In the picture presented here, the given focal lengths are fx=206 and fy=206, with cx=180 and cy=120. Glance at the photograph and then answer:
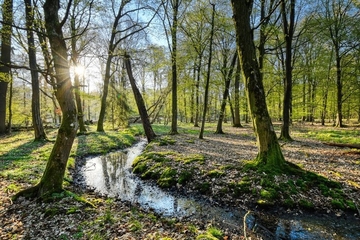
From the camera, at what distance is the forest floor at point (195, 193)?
4246 millimetres

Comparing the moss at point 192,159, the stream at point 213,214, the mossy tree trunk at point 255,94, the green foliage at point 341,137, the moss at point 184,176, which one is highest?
the mossy tree trunk at point 255,94

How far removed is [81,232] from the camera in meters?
4.17

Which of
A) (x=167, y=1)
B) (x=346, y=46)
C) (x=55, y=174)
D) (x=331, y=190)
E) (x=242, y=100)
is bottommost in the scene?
(x=331, y=190)

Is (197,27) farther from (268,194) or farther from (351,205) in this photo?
(351,205)

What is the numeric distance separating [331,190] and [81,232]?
6.44 metres

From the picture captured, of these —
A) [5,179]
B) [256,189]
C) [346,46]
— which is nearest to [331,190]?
[256,189]

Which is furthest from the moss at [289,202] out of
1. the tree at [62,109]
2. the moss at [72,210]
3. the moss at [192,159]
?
the tree at [62,109]

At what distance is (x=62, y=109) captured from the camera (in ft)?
18.5

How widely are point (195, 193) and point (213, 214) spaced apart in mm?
1332

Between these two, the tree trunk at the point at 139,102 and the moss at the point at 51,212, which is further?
the tree trunk at the point at 139,102

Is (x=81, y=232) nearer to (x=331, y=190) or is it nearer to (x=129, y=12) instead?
(x=331, y=190)

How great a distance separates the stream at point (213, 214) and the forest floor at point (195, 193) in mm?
279

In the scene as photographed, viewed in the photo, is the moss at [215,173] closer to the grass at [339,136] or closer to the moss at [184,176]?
the moss at [184,176]

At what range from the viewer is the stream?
14.5ft
